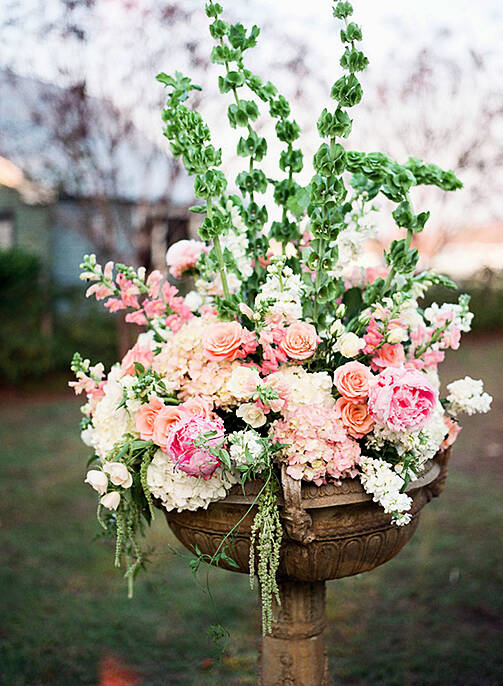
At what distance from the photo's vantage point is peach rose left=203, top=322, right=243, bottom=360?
162 cm

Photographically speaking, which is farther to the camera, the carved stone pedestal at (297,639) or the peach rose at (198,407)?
the carved stone pedestal at (297,639)

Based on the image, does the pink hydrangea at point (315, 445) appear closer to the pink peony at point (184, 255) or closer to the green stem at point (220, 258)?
the green stem at point (220, 258)

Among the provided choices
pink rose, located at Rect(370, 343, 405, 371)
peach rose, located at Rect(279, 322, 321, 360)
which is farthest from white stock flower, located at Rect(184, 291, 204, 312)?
pink rose, located at Rect(370, 343, 405, 371)

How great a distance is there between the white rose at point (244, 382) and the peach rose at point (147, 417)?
7.4 inches

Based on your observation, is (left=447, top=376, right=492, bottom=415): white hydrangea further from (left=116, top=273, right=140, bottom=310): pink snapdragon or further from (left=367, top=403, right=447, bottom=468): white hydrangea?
(left=116, top=273, right=140, bottom=310): pink snapdragon

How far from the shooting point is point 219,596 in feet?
12.0

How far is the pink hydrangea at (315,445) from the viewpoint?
154cm

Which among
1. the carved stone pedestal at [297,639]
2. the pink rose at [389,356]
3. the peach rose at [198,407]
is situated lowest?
the carved stone pedestal at [297,639]

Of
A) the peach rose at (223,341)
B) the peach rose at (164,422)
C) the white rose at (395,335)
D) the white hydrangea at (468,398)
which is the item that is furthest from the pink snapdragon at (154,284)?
the white hydrangea at (468,398)

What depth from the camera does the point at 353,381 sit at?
1.58 metres

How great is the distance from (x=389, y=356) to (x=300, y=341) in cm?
24

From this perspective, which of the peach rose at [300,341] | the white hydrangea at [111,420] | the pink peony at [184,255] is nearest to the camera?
the peach rose at [300,341]

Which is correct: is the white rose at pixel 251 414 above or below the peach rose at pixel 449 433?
above

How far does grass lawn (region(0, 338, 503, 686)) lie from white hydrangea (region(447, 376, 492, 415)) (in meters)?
1.25
